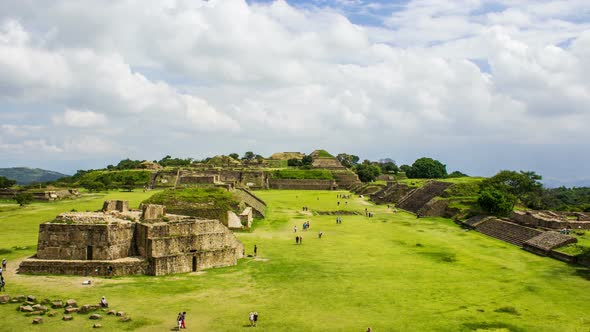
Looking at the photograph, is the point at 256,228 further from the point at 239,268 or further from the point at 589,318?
the point at 589,318

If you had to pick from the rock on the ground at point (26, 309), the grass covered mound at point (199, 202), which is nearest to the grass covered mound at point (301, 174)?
the grass covered mound at point (199, 202)

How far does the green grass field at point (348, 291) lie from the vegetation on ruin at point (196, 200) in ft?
26.4

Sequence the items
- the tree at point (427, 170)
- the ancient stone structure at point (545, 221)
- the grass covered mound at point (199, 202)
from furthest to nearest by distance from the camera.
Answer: the tree at point (427, 170) → the grass covered mound at point (199, 202) → the ancient stone structure at point (545, 221)

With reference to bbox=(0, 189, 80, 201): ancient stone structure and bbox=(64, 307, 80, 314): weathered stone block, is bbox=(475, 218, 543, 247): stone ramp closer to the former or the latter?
bbox=(64, 307, 80, 314): weathered stone block

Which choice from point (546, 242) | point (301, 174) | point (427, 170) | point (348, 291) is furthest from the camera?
point (427, 170)

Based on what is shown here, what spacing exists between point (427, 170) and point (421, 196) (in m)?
50.7

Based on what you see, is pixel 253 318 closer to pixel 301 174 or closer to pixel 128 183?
pixel 128 183

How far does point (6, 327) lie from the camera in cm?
1543

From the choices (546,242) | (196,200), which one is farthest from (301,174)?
(546,242)

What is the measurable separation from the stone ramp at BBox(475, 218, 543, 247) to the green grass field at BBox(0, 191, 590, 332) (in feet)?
6.74

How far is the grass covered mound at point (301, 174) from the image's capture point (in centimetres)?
9638

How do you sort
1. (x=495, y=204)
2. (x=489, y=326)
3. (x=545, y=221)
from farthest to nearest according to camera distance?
(x=495, y=204)
(x=545, y=221)
(x=489, y=326)

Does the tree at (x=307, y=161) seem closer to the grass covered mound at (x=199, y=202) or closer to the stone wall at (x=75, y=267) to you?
the grass covered mound at (x=199, y=202)

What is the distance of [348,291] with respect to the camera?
2078cm
